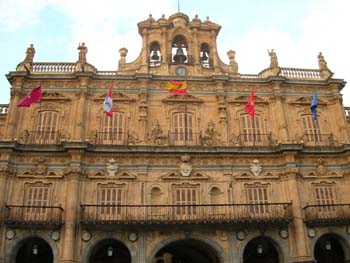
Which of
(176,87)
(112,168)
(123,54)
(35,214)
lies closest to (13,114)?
(35,214)

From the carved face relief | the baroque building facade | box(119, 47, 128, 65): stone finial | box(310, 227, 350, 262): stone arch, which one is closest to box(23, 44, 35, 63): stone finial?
the baroque building facade

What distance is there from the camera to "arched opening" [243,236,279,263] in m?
26.3

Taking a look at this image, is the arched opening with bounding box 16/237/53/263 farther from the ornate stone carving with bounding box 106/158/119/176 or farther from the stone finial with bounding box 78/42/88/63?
the stone finial with bounding box 78/42/88/63

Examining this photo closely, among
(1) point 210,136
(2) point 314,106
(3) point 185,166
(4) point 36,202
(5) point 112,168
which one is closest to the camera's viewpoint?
(4) point 36,202

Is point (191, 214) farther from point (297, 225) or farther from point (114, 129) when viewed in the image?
point (114, 129)

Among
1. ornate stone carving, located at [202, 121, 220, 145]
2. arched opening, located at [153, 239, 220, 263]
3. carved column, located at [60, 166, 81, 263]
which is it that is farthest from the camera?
ornate stone carving, located at [202, 121, 220, 145]

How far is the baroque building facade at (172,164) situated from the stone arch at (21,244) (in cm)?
6

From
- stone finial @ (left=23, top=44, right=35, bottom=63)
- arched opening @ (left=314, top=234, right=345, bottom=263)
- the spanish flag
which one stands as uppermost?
stone finial @ (left=23, top=44, right=35, bottom=63)

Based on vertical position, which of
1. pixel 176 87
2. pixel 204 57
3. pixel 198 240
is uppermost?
pixel 204 57

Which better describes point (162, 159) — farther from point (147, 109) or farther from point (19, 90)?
point (19, 90)

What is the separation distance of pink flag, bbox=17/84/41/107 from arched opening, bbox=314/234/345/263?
20703 mm

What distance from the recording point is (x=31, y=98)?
86.2 ft

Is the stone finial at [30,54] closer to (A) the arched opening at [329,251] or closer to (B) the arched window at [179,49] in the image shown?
(B) the arched window at [179,49]

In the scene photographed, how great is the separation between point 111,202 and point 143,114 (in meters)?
6.46
